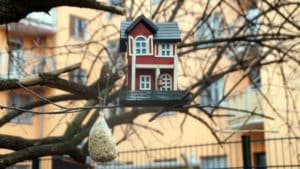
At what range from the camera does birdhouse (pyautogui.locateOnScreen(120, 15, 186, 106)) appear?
4316mm

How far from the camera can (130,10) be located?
8.40 metres

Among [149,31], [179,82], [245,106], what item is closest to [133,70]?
[149,31]

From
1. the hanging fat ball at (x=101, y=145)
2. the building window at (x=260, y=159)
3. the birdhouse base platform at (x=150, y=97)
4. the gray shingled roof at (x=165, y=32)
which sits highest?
the gray shingled roof at (x=165, y=32)

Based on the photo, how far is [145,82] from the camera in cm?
437

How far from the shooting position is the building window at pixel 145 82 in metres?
4.32

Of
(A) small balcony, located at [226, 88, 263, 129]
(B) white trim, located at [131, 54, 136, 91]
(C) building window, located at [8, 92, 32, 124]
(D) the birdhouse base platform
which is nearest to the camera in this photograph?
(D) the birdhouse base platform

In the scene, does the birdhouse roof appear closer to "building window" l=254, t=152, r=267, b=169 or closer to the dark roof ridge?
the dark roof ridge

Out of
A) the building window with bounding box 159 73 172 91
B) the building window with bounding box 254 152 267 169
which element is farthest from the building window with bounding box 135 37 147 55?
the building window with bounding box 254 152 267 169

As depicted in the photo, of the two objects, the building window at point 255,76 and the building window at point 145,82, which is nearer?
the building window at point 145,82

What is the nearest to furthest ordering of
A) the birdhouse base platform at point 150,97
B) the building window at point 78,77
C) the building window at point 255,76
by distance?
the birdhouse base platform at point 150,97
the building window at point 78,77
the building window at point 255,76

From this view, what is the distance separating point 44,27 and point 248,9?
41.5 feet

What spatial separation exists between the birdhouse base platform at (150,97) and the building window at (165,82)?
13 cm

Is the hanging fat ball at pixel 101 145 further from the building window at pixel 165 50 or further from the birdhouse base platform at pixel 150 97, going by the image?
the building window at pixel 165 50

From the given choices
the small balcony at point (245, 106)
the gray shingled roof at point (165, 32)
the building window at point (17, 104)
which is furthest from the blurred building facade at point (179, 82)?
the gray shingled roof at point (165, 32)
